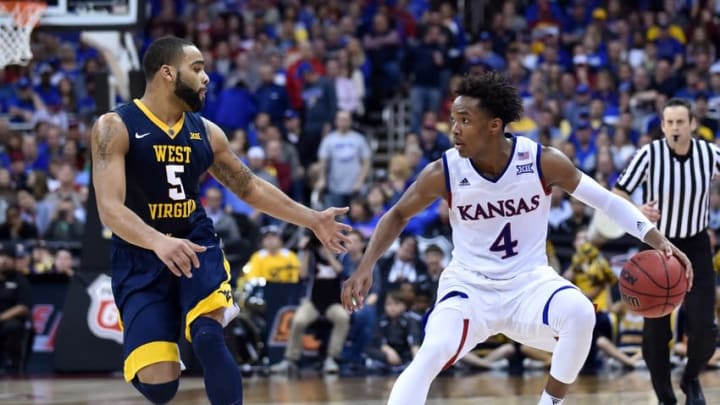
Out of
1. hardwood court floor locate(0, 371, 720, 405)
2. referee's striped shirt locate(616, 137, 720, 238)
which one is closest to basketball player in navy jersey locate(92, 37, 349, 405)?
referee's striped shirt locate(616, 137, 720, 238)

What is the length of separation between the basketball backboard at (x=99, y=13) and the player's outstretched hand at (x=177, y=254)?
23.0ft

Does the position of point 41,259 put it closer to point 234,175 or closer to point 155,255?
point 234,175

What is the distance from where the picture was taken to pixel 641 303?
283 inches

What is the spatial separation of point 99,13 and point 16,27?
0.94m

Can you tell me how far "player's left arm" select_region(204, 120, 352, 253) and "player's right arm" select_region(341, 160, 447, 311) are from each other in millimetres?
162

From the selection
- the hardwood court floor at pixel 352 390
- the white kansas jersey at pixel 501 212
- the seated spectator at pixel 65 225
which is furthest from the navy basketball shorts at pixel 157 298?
the seated spectator at pixel 65 225

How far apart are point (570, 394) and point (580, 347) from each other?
3798 millimetres

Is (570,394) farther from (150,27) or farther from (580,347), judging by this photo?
(150,27)

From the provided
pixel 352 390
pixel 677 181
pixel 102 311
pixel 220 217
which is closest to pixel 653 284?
pixel 677 181

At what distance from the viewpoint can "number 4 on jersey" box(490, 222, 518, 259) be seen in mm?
6688

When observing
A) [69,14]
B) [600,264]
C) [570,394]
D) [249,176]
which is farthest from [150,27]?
[249,176]

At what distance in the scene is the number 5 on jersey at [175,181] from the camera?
6430mm

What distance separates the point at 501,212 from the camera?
666 centimetres

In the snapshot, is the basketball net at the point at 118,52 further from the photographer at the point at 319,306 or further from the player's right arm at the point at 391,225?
the player's right arm at the point at 391,225
